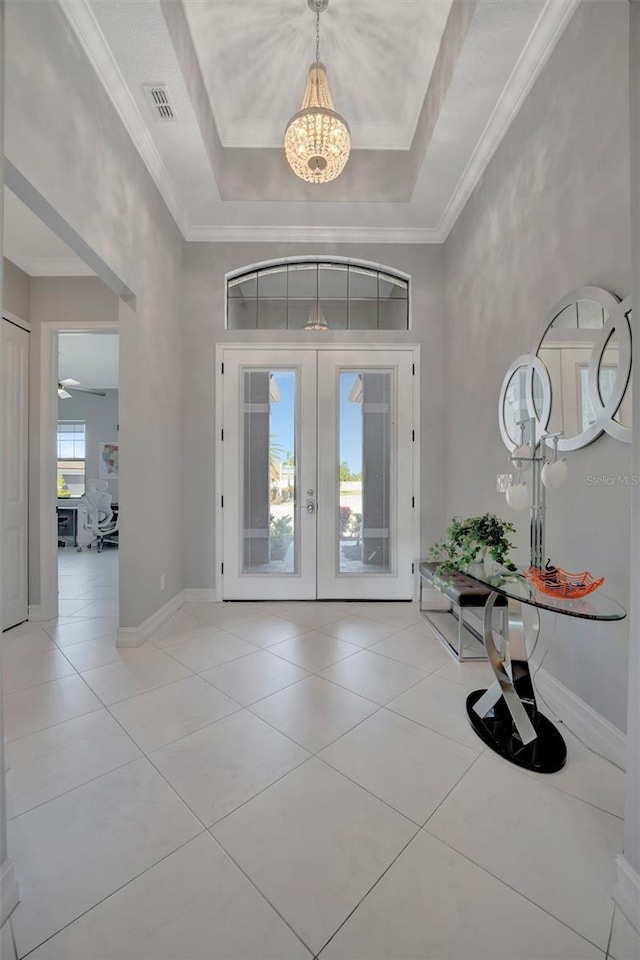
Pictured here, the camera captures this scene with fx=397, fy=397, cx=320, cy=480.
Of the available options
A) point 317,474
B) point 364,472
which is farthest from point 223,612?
point 364,472

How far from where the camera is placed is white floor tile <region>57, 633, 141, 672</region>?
251cm

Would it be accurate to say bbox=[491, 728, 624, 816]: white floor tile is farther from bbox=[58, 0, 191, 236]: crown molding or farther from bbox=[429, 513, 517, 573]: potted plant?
bbox=[58, 0, 191, 236]: crown molding

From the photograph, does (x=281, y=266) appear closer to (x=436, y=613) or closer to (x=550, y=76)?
(x=550, y=76)

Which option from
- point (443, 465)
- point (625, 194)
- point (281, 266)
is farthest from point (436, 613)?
point (281, 266)

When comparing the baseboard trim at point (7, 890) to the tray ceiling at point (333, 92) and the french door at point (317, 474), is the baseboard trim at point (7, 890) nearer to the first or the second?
the french door at point (317, 474)

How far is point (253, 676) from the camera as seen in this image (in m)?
2.31

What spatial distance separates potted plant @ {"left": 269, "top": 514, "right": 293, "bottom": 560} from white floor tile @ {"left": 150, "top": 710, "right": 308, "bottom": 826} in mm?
1816

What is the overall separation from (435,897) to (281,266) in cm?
415

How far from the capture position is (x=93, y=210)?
6.98 feet

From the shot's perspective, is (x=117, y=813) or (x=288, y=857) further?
(x=117, y=813)

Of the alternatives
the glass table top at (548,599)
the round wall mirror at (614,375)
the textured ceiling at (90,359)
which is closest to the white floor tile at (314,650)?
the glass table top at (548,599)

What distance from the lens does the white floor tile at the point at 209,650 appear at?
2.49m

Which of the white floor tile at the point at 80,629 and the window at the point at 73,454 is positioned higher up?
the window at the point at 73,454

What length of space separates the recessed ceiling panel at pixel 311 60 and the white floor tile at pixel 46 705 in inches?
150
